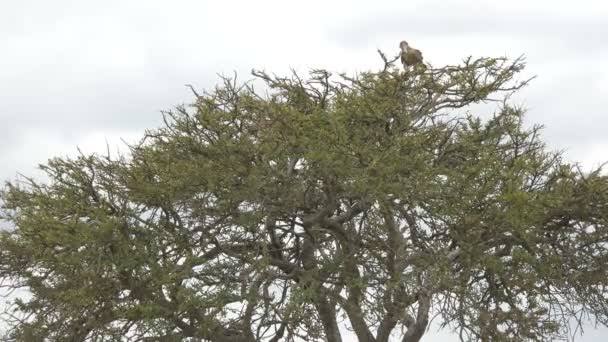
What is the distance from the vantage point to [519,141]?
1892 centimetres

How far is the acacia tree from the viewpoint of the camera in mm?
15805

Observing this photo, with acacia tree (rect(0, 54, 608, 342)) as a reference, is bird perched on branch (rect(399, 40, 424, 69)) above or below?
above

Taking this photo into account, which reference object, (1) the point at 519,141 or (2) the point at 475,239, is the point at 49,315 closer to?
(2) the point at 475,239

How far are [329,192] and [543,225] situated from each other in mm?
4269

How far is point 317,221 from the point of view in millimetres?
17797

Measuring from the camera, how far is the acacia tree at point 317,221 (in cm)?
1580

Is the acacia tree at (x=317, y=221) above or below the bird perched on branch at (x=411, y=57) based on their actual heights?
below

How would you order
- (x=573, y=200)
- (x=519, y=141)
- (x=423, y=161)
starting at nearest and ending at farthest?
(x=423, y=161), (x=573, y=200), (x=519, y=141)

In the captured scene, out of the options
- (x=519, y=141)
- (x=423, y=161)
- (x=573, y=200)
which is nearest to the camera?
(x=423, y=161)

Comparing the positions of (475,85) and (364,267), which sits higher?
(475,85)

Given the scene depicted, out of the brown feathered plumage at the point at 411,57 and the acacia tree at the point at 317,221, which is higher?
the brown feathered plumage at the point at 411,57

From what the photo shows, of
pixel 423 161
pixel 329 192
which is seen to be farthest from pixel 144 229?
pixel 423 161

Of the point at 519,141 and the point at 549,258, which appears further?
the point at 519,141

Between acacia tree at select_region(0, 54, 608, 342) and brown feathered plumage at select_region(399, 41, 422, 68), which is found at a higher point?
brown feathered plumage at select_region(399, 41, 422, 68)
